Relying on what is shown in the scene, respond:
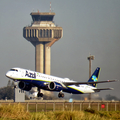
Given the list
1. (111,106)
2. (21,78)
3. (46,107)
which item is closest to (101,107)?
(111,106)

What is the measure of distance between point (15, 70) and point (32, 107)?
16.6m

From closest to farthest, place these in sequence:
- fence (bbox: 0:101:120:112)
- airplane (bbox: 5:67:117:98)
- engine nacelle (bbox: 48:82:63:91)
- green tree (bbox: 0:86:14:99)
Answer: fence (bbox: 0:101:120:112) < airplane (bbox: 5:67:117:98) < engine nacelle (bbox: 48:82:63:91) < green tree (bbox: 0:86:14:99)

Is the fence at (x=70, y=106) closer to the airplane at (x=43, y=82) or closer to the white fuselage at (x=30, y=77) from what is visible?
the white fuselage at (x=30, y=77)

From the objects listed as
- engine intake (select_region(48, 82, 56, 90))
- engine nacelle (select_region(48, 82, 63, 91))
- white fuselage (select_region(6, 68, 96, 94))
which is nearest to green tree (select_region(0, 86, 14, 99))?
white fuselage (select_region(6, 68, 96, 94))

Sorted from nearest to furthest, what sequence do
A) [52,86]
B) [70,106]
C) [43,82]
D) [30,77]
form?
[70,106] → [30,77] → [43,82] → [52,86]

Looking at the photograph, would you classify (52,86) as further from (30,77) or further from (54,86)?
(30,77)

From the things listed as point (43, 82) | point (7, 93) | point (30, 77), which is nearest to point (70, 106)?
point (30, 77)

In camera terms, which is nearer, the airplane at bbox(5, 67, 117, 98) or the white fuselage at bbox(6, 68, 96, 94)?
the white fuselage at bbox(6, 68, 96, 94)

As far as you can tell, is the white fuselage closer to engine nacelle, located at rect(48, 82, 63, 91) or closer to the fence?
engine nacelle, located at rect(48, 82, 63, 91)

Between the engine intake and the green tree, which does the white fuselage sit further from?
the green tree

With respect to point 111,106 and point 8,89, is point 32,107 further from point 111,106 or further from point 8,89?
point 8,89

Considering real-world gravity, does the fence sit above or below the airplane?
below

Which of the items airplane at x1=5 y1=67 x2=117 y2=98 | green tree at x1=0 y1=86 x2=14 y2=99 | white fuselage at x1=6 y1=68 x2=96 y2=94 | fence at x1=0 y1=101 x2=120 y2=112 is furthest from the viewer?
green tree at x1=0 y1=86 x2=14 y2=99

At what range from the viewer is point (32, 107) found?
5494 centimetres
